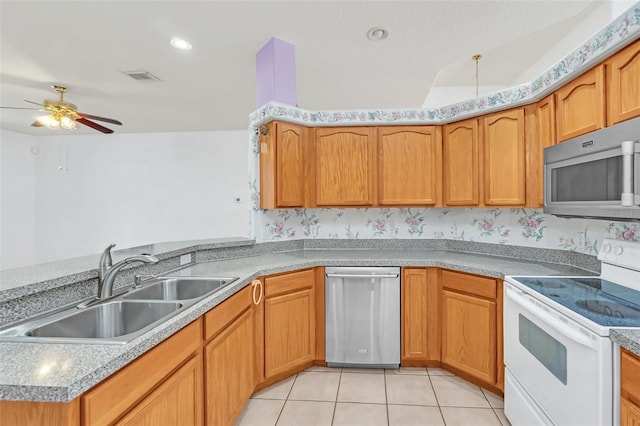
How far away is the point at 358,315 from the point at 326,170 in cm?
125

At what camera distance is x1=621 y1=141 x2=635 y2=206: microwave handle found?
50.1 inches

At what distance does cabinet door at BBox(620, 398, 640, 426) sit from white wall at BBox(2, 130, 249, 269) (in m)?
5.12

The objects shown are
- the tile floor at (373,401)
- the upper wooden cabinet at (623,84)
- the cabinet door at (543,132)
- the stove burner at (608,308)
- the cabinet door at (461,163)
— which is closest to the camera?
the stove burner at (608,308)

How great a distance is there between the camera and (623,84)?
4.70 ft

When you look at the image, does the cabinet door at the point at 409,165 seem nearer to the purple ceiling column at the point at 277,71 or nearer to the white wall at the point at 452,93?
the purple ceiling column at the point at 277,71

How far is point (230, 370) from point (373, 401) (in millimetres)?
1006

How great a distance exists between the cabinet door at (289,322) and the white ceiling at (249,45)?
1.88 m

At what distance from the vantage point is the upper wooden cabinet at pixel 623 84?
4.45 feet

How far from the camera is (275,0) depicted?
2.02 metres

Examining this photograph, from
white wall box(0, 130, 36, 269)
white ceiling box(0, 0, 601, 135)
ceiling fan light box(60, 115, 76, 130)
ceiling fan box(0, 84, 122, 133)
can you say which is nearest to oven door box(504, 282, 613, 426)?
white ceiling box(0, 0, 601, 135)

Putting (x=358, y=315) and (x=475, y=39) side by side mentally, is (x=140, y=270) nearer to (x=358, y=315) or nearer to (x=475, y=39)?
(x=358, y=315)


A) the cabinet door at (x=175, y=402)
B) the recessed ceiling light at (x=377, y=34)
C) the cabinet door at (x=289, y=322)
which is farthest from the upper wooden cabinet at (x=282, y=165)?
the cabinet door at (x=175, y=402)

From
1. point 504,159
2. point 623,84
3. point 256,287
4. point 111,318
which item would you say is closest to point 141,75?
point 256,287

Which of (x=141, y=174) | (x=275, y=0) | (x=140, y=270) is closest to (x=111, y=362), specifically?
(x=140, y=270)
